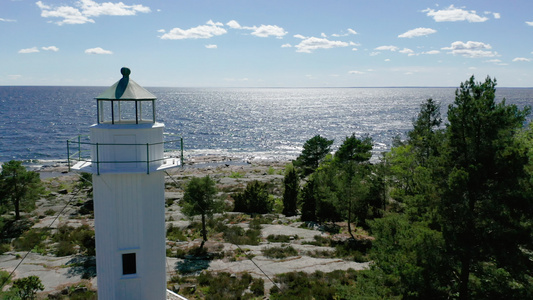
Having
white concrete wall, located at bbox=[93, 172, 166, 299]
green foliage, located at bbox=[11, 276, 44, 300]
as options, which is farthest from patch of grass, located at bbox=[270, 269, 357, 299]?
green foliage, located at bbox=[11, 276, 44, 300]

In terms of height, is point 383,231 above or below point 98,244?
below

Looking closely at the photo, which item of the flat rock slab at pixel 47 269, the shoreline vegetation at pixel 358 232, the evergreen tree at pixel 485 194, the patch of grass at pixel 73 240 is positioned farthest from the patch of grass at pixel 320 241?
the evergreen tree at pixel 485 194

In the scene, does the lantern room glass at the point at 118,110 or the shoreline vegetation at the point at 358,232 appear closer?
the lantern room glass at the point at 118,110

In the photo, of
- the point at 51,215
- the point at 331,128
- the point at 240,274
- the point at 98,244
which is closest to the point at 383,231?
the point at 240,274

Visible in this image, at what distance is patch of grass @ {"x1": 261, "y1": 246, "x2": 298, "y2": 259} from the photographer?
843 inches

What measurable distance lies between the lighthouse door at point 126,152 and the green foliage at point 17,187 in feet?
78.0

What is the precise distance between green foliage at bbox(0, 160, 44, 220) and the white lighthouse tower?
75.5ft

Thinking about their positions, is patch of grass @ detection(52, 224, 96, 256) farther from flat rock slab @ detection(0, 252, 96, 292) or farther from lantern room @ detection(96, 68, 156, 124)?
lantern room @ detection(96, 68, 156, 124)

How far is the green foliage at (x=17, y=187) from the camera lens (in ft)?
91.4

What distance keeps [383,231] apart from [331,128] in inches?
4152

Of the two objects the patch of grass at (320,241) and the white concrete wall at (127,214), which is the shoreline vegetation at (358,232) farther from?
the white concrete wall at (127,214)

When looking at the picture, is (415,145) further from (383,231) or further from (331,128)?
(331,128)

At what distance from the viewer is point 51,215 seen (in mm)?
31578

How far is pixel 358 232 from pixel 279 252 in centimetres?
876
